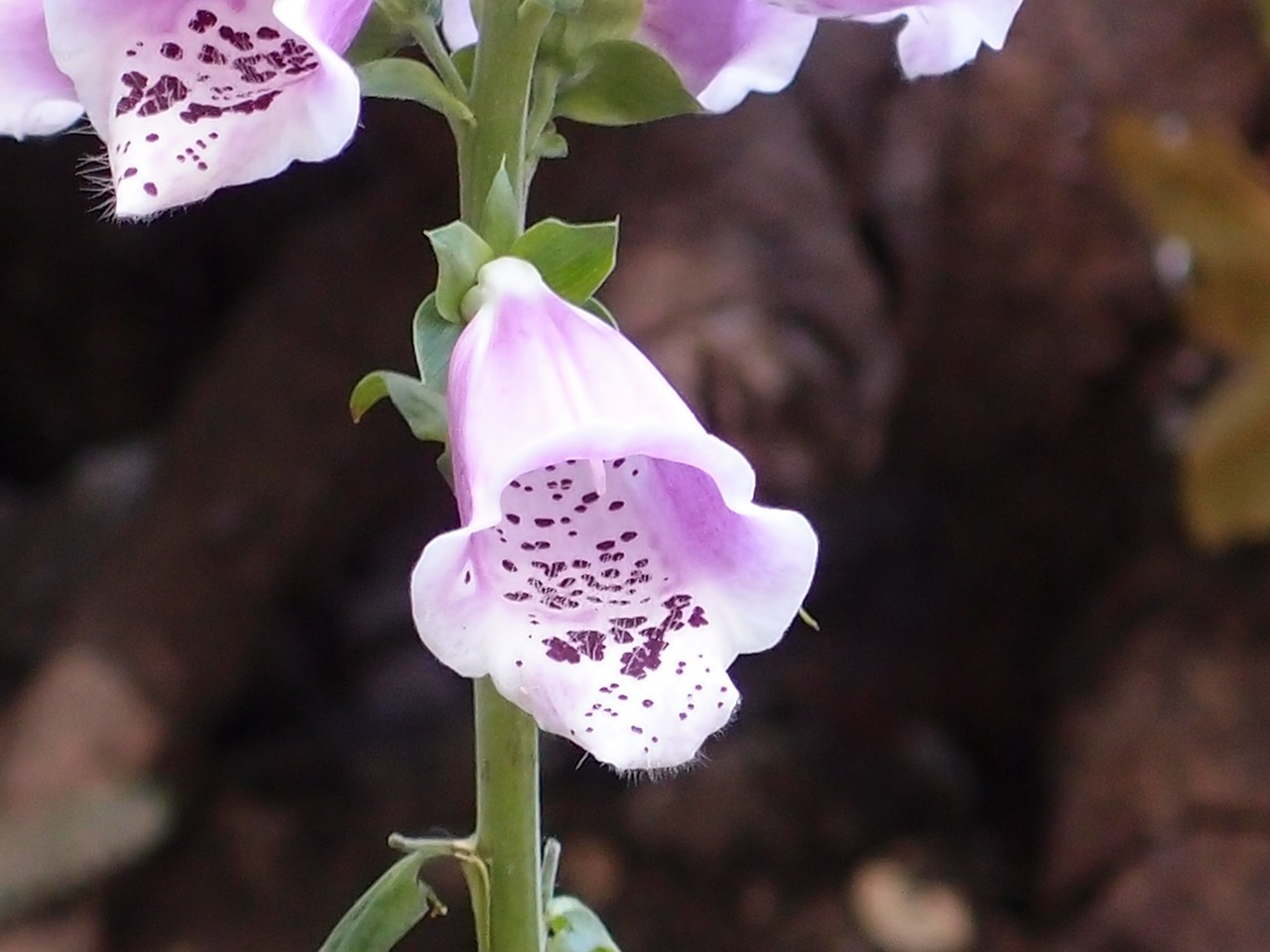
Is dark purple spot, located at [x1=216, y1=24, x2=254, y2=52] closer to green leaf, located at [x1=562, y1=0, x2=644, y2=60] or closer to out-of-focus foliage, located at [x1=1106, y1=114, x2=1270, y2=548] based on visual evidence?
green leaf, located at [x1=562, y1=0, x2=644, y2=60]

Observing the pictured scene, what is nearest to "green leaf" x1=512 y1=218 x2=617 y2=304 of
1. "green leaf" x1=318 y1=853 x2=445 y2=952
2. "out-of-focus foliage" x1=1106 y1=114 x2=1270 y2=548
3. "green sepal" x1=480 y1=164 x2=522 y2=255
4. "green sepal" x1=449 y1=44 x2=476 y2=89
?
"green sepal" x1=480 y1=164 x2=522 y2=255

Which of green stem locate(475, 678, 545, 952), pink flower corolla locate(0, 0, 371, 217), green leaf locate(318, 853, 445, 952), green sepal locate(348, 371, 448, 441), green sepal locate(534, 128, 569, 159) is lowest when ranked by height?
green leaf locate(318, 853, 445, 952)

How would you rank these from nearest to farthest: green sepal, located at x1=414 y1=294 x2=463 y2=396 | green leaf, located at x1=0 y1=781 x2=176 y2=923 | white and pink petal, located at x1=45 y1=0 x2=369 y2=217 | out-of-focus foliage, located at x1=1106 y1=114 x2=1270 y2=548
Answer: white and pink petal, located at x1=45 y1=0 x2=369 y2=217
green sepal, located at x1=414 y1=294 x2=463 y2=396
out-of-focus foliage, located at x1=1106 y1=114 x2=1270 y2=548
green leaf, located at x1=0 y1=781 x2=176 y2=923

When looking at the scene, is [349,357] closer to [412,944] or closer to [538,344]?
[412,944]

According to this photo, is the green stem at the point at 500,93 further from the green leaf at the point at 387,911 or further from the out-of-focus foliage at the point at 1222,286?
the out-of-focus foliage at the point at 1222,286

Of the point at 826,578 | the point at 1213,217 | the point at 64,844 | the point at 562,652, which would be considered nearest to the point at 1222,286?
the point at 1213,217

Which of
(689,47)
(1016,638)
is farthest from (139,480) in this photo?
(689,47)

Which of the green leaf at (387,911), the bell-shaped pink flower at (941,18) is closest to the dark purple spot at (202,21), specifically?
the bell-shaped pink flower at (941,18)
